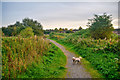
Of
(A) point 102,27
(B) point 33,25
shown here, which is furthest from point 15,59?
(B) point 33,25

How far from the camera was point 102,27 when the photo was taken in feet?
58.8

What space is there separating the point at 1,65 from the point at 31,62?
1.66 metres

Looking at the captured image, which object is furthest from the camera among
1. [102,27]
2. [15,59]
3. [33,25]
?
[33,25]

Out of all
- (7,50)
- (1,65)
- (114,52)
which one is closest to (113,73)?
(114,52)

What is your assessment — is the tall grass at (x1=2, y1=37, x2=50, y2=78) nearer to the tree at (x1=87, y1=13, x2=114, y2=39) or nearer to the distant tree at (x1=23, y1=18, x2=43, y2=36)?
the tree at (x1=87, y1=13, x2=114, y2=39)

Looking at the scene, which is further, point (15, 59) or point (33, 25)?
point (33, 25)

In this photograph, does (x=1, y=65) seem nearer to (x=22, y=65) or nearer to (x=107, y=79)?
(x=22, y=65)

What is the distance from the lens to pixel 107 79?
5309 mm

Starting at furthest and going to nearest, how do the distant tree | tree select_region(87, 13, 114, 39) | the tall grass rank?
the distant tree → tree select_region(87, 13, 114, 39) → the tall grass

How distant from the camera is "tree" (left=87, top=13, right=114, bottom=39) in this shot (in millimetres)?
17922

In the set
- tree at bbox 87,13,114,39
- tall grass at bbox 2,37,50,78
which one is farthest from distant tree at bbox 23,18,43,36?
tall grass at bbox 2,37,50,78

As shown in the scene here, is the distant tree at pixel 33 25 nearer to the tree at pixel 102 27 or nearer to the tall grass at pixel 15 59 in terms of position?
the tree at pixel 102 27

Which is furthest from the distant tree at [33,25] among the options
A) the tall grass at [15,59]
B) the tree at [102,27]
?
the tall grass at [15,59]

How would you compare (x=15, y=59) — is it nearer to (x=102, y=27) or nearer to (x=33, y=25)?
(x=102, y=27)
